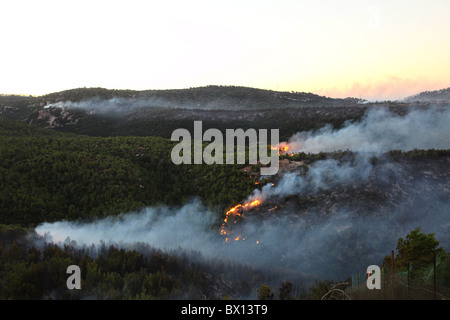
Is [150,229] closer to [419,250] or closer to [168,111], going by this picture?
[419,250]

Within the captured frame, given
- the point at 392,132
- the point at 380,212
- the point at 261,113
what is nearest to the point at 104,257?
the point at 380,212

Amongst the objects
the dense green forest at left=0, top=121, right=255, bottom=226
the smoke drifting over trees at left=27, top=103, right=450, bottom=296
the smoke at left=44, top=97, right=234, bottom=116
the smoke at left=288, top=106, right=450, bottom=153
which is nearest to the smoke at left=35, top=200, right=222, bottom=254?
the smoke drifting over trees at left=27, top=103, right=450, bottom=296

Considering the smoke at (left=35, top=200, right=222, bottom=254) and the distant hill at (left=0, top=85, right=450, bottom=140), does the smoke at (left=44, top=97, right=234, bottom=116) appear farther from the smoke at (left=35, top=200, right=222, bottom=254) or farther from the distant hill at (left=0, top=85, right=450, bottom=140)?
A: the smoke at (left=35, top=200, right=222, bottom=254)

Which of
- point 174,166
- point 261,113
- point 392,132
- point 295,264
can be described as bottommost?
point 295,264

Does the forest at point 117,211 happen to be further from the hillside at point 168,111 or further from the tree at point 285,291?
the hillside at point 168,111

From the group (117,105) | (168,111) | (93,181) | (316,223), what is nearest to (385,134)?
(316,223)

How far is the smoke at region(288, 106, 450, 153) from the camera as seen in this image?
81.4 feet

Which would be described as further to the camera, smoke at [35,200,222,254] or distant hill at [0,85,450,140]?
distant hill at [0,85,450,140]

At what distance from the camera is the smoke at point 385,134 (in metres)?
24.8

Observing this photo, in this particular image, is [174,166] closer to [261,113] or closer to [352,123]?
[352,123]

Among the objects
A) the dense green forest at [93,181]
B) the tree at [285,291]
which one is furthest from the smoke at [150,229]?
the tree at [285,291]

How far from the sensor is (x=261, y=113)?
146 ft
